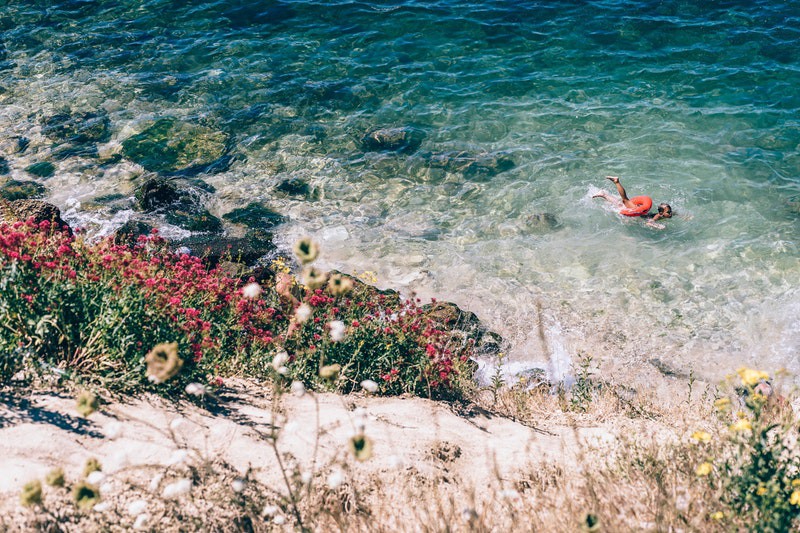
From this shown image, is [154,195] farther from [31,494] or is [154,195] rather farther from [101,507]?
[31,494]

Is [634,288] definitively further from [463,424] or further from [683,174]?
[463,424]

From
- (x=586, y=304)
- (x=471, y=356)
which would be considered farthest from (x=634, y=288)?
(x=471, y=356)

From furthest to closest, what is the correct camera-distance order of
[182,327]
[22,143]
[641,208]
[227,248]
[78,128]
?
[78,128]
[22,143]
[641,208]
[227,248]
[182,327]

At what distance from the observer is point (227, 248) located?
10711 mm

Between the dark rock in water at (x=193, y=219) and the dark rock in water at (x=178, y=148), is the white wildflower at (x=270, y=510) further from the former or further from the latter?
the dark rock in water at (x=178, y=148)

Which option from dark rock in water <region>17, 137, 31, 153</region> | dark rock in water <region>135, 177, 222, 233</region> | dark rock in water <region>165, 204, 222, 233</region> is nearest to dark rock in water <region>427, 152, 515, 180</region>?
dark rock in water <region>165, 204, 222, 233</region>

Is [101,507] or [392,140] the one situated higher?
[101,507]

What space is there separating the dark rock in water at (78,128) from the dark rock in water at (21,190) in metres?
1.95

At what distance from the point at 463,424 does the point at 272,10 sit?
17.5 metres

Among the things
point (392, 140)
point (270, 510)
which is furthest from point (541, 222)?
point (270, 510)

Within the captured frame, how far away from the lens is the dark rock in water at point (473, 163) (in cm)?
1366

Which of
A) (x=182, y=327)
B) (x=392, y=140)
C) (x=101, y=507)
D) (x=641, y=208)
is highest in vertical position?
(x=101, y=507)

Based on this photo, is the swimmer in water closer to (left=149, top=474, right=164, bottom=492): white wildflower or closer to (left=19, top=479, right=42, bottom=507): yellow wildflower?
(left=149, top=474, right=164, bottom=492): white wildflower

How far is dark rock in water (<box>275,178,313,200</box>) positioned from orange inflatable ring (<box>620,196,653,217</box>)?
6734 mm
